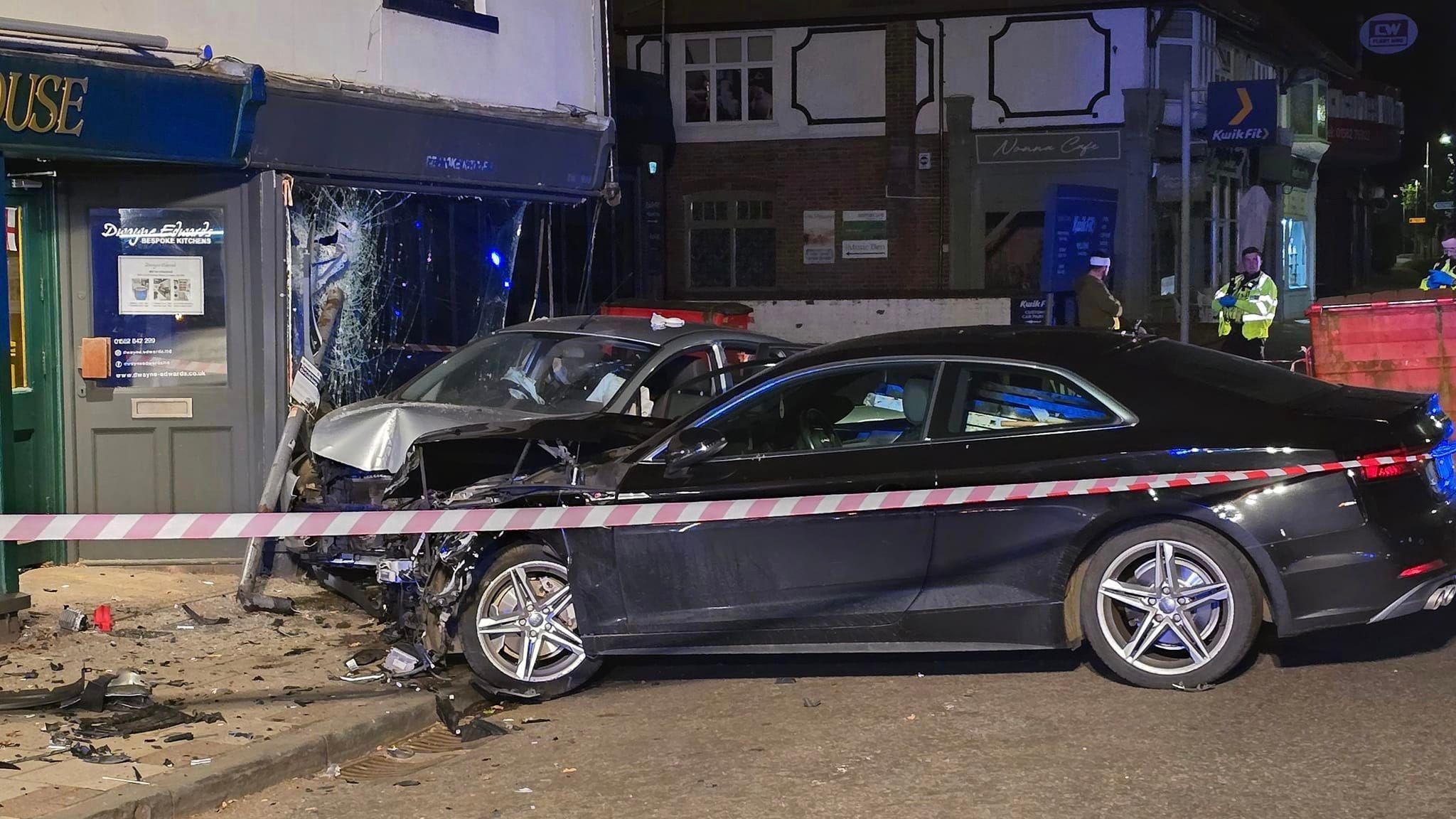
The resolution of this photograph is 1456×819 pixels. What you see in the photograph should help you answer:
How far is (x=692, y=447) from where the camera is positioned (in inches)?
266

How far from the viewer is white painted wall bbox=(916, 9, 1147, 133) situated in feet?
95.9

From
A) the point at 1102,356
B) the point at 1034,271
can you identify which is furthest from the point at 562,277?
the point at 1034,271

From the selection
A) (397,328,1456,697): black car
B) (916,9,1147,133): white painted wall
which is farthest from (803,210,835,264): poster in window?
(397,328,1456,697): black car

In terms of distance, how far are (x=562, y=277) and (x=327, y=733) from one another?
10.1 meters

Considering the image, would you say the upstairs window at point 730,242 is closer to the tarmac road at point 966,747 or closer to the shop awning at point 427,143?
the shop awning at point 427,143

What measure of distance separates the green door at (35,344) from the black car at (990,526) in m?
3.91

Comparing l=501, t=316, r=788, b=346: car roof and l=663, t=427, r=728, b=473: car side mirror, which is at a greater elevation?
l=501, t=316, r=788, b=346: car roof

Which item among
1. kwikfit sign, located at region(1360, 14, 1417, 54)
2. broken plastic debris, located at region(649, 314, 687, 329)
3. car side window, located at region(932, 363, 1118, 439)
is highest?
kwikfit sign, located at region(1360, 14, 1417, 54)

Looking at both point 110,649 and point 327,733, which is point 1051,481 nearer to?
point 327,733

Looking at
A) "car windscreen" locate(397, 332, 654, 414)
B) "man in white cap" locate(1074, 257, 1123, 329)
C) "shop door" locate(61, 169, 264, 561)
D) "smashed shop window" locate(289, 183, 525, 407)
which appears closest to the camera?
"car windscreen" locate(397, 332, 654, 414)

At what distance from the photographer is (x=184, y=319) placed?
970 centimetres

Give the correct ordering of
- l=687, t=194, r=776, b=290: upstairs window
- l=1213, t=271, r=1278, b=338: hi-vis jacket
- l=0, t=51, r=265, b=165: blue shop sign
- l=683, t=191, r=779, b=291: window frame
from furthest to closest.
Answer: l=687, t=194, r=776, b=290: upstairs window → l=683, t=191, r=779, b=291: window frame → l=1213, t=271, r=1278, b=338: hi-vis jacket → l=0, t=51, r=265, b=165: blue shop sign

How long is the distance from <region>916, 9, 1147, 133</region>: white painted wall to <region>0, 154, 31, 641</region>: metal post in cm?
2353

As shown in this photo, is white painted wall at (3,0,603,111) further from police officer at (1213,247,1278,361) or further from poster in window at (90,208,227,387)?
police officer at (1213,247,1278,361)
